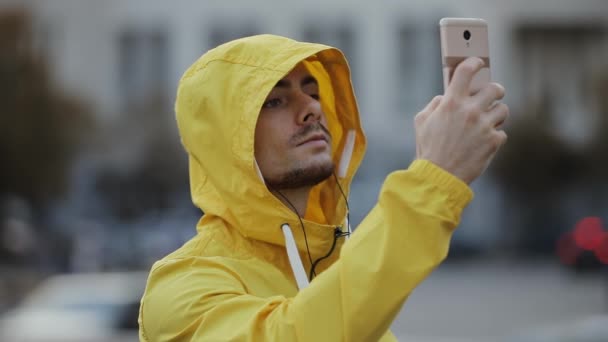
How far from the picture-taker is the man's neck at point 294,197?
302cm

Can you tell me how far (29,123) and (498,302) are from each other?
12.9 meters

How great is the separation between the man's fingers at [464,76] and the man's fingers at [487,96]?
0.02 meters

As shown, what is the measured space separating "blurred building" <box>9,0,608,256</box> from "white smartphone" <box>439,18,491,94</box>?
1683 inches

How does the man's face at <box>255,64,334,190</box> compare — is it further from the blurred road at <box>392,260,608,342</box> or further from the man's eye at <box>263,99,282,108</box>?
the blurred road at <box>392,260,608,342</box>

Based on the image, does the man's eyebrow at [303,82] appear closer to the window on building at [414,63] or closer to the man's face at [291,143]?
the man's face at [291,143]

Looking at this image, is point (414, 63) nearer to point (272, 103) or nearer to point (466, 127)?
point (272, 103)

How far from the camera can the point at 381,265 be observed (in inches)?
81.0

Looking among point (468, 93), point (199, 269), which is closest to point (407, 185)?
point (468, 93)

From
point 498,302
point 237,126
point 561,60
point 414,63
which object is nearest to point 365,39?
point 414,63

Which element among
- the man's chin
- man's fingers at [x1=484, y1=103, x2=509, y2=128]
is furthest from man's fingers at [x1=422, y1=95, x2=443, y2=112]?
the man's chin

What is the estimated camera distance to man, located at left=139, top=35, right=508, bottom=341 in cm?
205

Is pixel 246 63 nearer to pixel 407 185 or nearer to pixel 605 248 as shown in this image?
pixel 407 185

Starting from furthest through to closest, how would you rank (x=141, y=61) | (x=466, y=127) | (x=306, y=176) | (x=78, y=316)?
(x=141, y=61)
(x=78, y=316)
(x=306, y=176)
(x=466, y=127)

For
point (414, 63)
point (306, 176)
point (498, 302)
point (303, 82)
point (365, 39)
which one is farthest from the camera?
point (365, 39)
